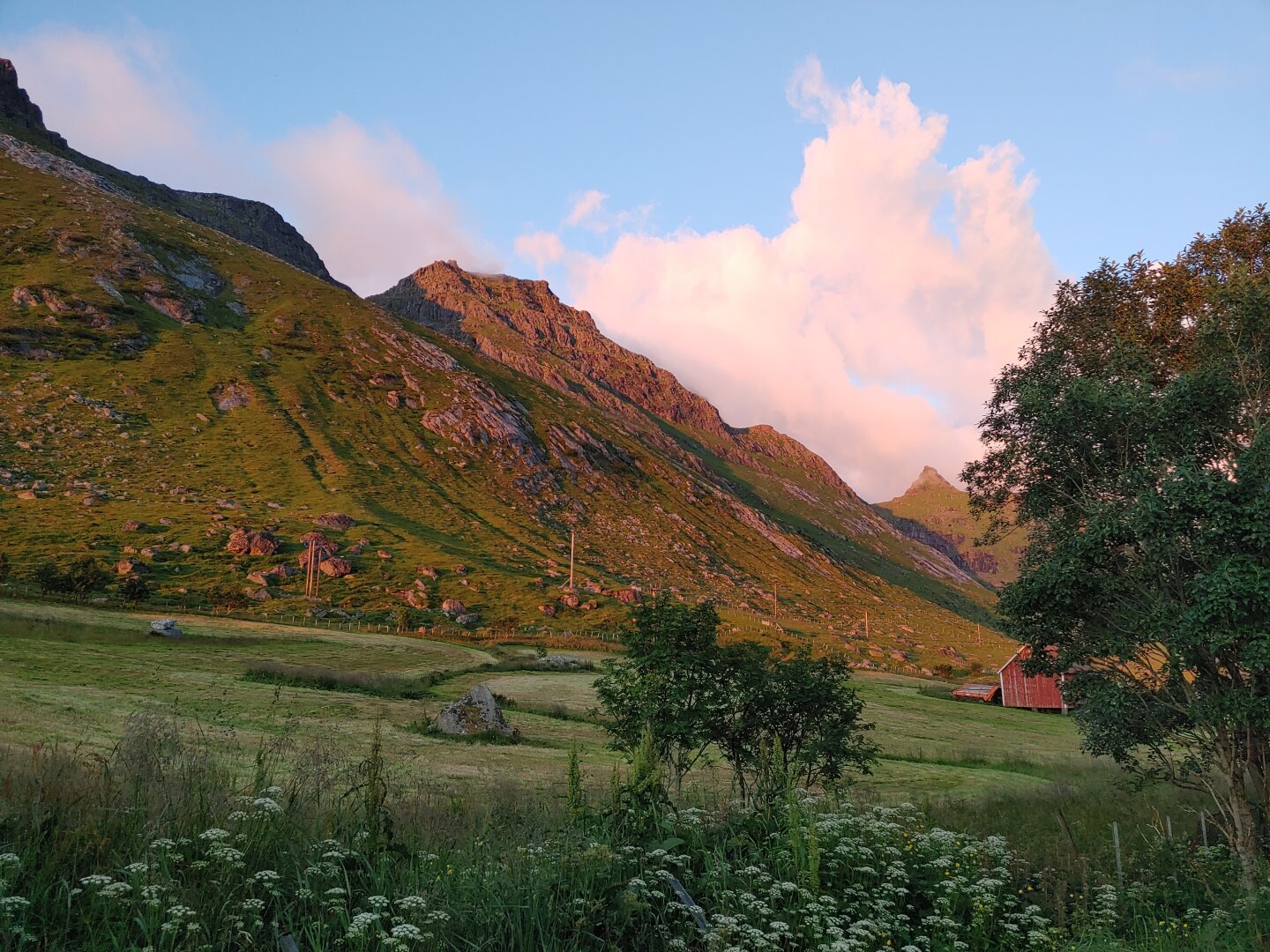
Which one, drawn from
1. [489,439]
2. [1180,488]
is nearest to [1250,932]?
[1180,488]

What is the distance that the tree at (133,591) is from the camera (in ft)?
249

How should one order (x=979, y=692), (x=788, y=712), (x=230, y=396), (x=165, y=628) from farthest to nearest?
(x=230, y=396) < (x=979, y=692) < (x=165, y=628) < (x=788, y=712)

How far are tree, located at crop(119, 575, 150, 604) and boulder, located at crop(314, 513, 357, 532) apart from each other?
44.8m

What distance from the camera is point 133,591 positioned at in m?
76.7

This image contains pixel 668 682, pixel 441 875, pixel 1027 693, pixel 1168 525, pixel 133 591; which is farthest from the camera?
pixel 1027 693

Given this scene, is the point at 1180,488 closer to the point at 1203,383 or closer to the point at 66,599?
the point at 1203,383

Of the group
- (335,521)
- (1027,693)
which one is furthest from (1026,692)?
(335,521)

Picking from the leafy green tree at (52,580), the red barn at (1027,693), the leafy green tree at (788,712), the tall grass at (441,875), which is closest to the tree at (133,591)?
the leafy green tree at (52,580)

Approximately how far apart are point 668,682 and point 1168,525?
12.6 meters

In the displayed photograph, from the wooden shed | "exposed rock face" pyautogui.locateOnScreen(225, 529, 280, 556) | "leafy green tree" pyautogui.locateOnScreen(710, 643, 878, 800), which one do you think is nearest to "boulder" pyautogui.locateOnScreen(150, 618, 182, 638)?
"exposed rock face" pyautogui.locateOnScreen(225, 529, 280, 556)

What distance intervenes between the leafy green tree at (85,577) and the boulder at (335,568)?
28.8 m

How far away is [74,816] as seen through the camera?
7.21 metres

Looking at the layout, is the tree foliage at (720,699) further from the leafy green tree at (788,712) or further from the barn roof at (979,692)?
the barn roof at (979,692)

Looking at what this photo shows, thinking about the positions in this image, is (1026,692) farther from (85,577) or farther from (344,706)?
(85,577)
